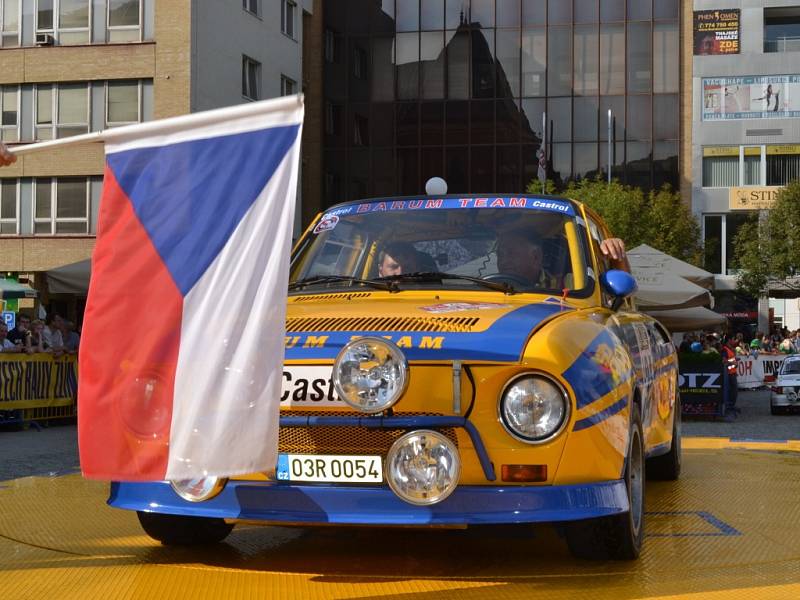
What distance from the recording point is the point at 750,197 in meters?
49.8

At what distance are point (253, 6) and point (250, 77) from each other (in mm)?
2499

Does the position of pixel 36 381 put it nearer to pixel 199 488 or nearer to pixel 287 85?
pixel 199 488

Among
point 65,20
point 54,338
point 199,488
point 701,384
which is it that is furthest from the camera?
point 65,20

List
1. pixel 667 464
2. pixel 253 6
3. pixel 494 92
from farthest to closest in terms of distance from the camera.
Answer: pixel 494 92 < pixel 253 6 < pixel 667 464

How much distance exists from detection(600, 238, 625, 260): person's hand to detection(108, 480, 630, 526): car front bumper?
2168 millimetres

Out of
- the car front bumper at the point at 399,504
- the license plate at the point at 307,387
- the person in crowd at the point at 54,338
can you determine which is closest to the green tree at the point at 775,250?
the person in crowd at the point at 54,338

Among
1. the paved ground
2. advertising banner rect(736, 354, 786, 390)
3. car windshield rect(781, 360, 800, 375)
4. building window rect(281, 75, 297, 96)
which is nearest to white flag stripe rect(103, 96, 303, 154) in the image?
the paved ground

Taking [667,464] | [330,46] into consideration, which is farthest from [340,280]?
[330,46]

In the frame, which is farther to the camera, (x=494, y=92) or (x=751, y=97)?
(x=494, y=92)

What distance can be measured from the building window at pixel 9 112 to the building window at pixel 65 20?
7.04 ft

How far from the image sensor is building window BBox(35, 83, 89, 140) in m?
38.9

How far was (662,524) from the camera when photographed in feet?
21.4

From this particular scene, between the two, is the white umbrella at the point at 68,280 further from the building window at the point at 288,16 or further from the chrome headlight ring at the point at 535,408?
the building window at the point at 288,16

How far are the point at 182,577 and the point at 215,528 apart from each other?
76cm
